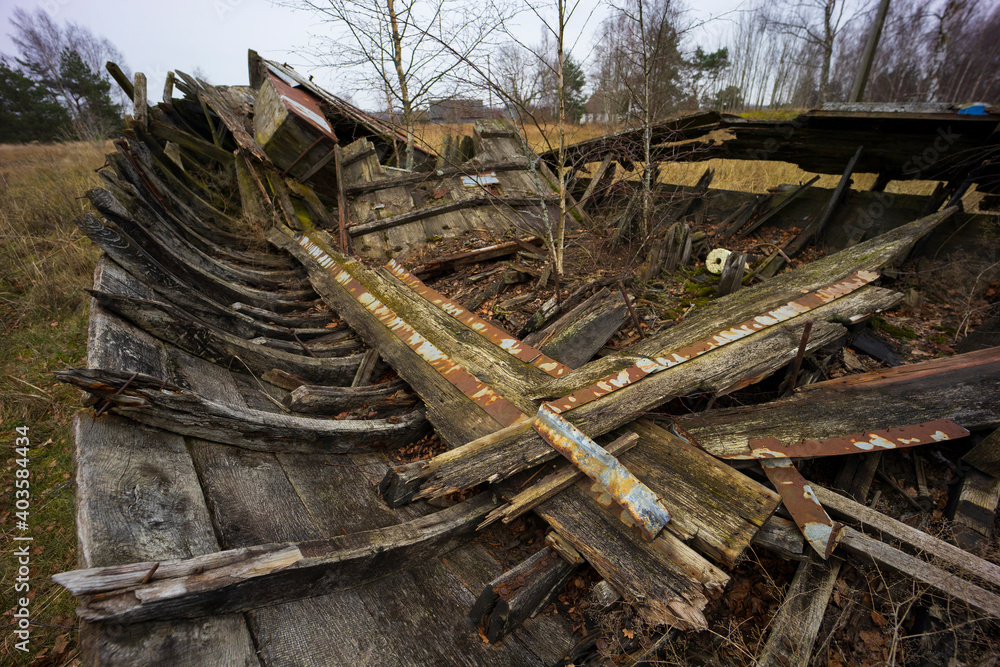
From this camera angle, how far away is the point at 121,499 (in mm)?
1709

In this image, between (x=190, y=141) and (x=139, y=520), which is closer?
(x=139, y=520)

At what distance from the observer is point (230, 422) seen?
2320 millimetres

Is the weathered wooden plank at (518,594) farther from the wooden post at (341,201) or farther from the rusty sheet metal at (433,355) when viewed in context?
the wooden post at (341,201)

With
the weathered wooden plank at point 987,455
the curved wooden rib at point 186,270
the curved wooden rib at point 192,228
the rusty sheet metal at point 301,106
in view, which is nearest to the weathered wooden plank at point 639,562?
the weathered wooden plank at point 987,455

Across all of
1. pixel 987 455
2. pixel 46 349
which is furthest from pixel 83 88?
pixel 987 455

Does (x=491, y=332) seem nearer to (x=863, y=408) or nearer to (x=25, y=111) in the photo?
(x=863, y=408)

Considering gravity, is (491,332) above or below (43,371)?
above

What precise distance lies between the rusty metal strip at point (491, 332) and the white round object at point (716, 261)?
2697 mm

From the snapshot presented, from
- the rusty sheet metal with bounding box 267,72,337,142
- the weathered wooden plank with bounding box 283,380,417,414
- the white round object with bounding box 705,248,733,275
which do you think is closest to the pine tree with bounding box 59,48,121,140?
the rusty sheet metal with bounding box 267,72,337,142

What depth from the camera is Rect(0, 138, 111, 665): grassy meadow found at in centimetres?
257

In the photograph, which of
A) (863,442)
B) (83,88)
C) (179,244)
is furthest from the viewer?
(83,88)

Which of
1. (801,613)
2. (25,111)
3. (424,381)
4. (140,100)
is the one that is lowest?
(801,613)

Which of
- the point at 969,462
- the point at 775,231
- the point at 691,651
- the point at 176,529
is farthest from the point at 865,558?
the point at 775,231

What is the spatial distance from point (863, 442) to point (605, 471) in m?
1.44
